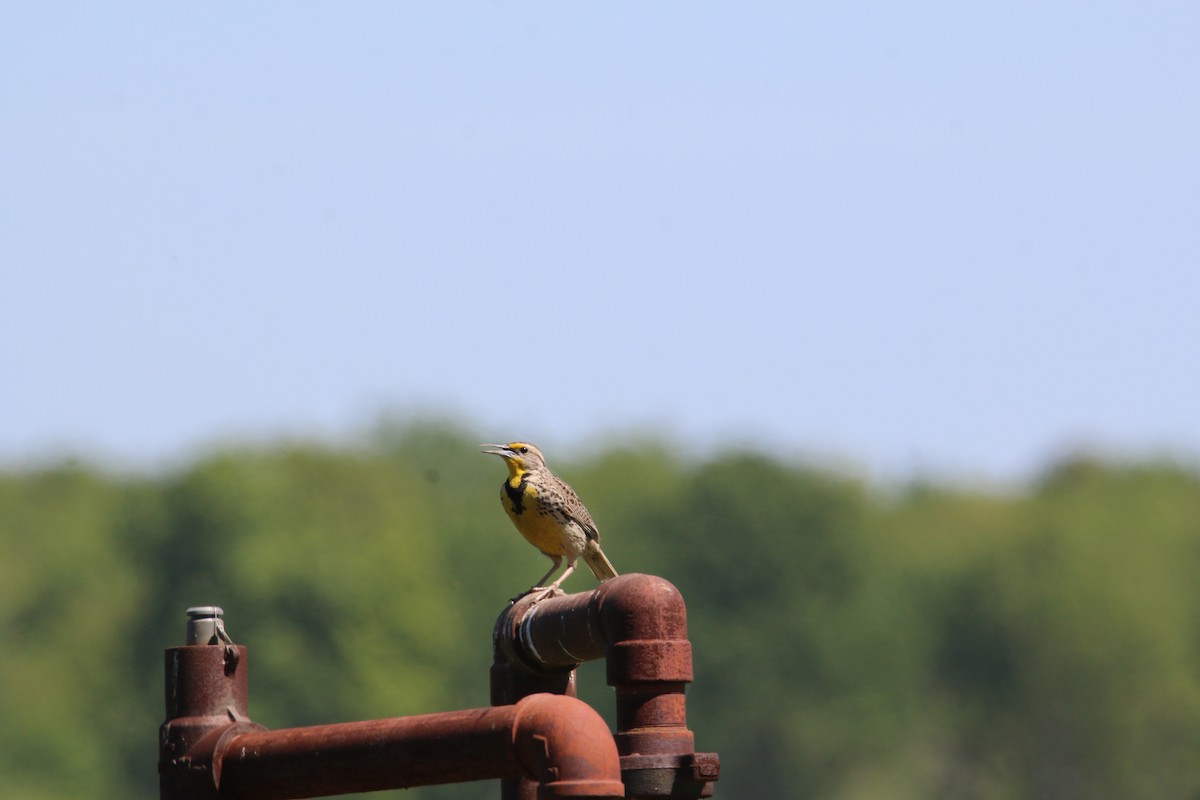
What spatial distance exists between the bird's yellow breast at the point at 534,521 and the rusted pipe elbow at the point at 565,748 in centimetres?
736

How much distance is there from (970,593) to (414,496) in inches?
1016

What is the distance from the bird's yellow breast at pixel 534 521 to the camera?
559 inches

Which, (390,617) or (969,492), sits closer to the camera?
(390,617)

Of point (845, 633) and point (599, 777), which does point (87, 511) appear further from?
point (599, 777)

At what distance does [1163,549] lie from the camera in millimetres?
102625

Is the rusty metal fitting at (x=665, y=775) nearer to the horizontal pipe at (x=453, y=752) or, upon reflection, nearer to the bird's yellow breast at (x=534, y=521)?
the horizontal pipe at (x=453, y=752)

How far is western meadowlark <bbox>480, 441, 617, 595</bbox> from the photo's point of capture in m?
14.2

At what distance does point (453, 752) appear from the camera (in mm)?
6883

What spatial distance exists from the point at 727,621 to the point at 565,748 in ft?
297

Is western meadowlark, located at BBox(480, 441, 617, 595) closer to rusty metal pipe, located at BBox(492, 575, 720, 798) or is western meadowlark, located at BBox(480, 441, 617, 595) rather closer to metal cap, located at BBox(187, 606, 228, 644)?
metal cap, located at BBox(187, 606, 228, 644)

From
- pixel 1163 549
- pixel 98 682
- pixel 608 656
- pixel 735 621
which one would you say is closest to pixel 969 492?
pixel 1163 549

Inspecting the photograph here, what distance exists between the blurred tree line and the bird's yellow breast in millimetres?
69874

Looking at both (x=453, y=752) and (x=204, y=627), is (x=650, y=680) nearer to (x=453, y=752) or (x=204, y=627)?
(x=453, y=752)

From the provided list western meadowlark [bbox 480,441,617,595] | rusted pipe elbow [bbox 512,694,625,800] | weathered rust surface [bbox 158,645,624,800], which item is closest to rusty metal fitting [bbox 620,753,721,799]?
weathered rust surface [bbox 158,645,624,800]
